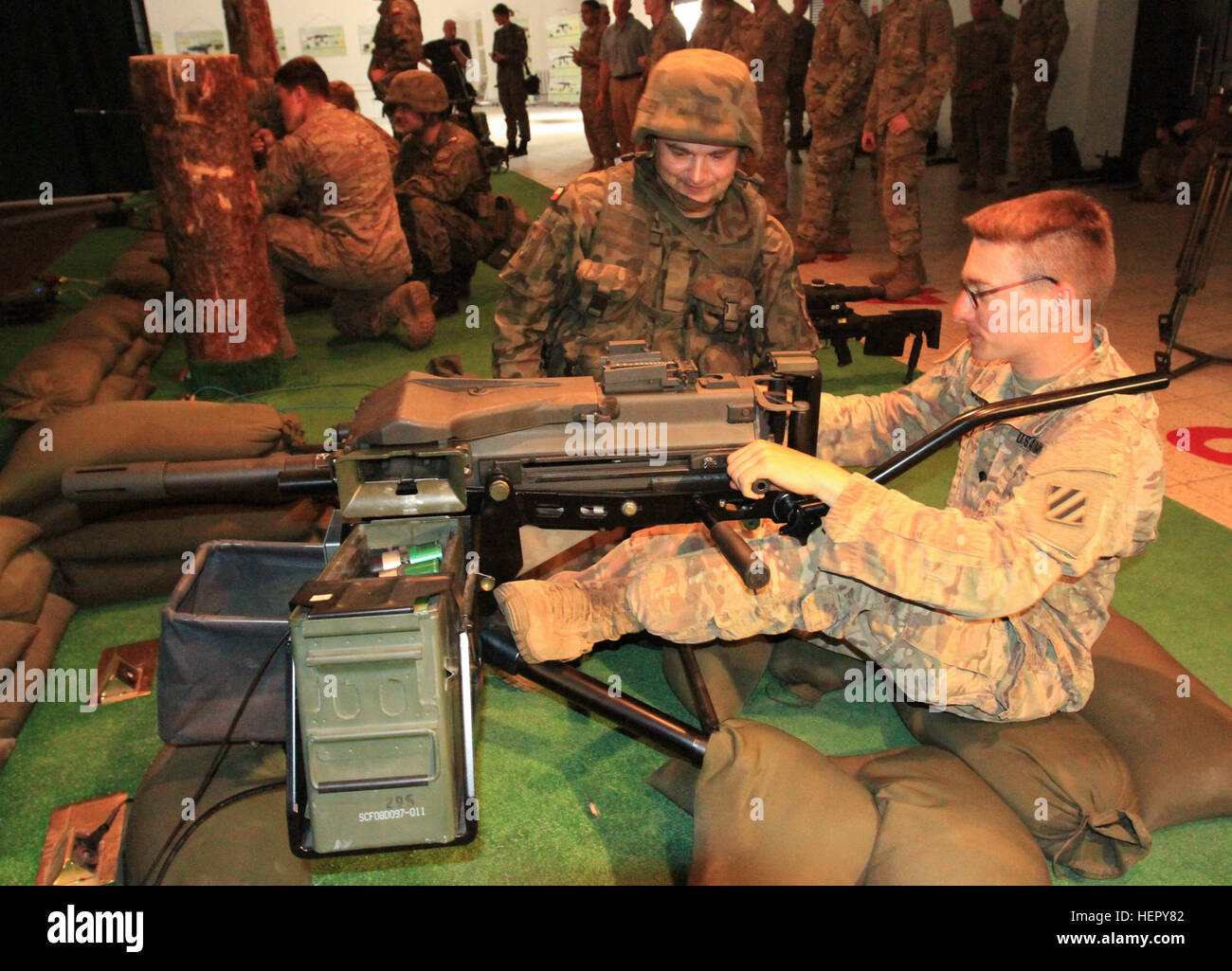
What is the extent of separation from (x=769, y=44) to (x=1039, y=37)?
3.74 m

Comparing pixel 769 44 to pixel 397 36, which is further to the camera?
pixel 397 36

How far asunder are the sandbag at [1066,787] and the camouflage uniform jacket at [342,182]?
4.74 m

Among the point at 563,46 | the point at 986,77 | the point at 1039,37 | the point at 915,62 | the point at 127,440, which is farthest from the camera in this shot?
the point at 563,46

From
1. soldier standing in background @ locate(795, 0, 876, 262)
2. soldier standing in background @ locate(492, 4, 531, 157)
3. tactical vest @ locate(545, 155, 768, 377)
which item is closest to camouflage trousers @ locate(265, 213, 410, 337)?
tactical vest @ locate(545, 155, 768, 377)

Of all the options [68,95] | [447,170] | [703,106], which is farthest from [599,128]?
[703,106]

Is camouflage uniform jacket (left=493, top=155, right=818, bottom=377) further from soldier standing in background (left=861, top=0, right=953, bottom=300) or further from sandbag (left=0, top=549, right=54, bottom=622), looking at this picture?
soldier standing in background (left=861, top=0, right=953, bottom=300)

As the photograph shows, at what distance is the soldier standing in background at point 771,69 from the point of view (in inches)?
321

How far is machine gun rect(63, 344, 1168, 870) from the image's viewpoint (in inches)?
57.9

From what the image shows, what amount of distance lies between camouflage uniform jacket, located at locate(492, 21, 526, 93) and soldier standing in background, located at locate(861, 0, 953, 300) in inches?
307

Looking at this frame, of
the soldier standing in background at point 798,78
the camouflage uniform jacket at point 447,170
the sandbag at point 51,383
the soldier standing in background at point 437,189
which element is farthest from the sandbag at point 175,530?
the soldier standing in background at point 798,78

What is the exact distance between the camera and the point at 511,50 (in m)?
13.2

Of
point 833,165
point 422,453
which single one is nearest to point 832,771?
point 422,453
